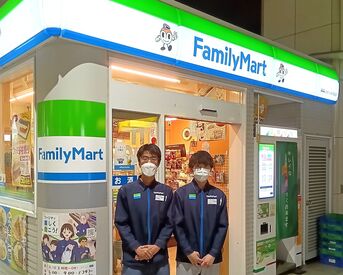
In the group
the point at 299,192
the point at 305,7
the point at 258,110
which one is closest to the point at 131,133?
the point at 258,110

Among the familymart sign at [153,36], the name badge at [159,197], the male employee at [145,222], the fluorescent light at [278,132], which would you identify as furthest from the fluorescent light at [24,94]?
the fluorescent light at [278,132]

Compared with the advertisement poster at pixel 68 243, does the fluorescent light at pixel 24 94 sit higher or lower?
higher

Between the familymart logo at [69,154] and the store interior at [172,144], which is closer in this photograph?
the familymart logo at [69,154]

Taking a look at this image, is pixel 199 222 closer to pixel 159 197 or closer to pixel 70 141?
pixel 159 197

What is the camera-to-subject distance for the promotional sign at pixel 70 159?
9.41 feet

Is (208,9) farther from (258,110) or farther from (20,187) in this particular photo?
(20,187)

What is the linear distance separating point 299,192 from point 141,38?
386cm

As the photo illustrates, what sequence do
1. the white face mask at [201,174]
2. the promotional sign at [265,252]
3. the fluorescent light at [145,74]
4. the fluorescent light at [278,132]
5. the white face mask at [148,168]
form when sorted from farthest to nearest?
1. the fluorescent light at [278,132]
2. the promotional sign at [265,252]
3. the fluorescent light at [145,74]
4. the white face mask at [201,174]
5. the white face mask at [148,168]

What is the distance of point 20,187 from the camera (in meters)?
3.80

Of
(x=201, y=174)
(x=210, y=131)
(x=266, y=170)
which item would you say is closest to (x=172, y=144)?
(x=210, y=131)

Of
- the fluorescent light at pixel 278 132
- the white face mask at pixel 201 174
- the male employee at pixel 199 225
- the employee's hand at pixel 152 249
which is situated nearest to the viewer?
the employee's hand at pixel 152 249

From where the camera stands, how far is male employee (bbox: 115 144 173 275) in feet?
9.49

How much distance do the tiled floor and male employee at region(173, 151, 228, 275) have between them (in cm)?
314

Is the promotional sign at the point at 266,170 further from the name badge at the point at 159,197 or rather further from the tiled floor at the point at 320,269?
the name badge at the point at 159,197
